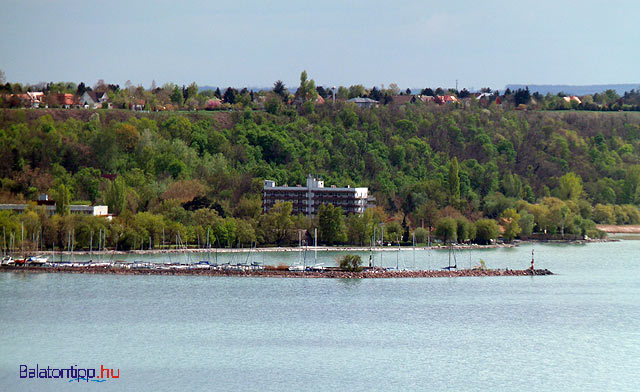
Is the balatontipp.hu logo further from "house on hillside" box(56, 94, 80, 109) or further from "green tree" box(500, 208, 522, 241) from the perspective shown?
"house on hillside" box(56, 94, 80, 109)

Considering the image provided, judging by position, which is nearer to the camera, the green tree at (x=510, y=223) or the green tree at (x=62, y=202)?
the green tree at (x=62, y=202)

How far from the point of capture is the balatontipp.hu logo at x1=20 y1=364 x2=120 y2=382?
3197cm

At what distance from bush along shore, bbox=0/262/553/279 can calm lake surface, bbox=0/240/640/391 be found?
1076 mm

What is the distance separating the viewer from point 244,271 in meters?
54.9

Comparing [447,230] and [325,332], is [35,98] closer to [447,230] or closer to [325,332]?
[447,230]

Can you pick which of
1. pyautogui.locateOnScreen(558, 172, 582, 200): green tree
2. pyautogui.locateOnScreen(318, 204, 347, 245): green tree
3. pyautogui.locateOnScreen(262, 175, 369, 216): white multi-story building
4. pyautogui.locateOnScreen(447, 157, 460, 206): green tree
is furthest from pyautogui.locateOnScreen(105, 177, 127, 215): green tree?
pyautogui.locateOnScreen(558, 172, 582, 200): green tree

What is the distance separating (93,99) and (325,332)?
73.3 metres

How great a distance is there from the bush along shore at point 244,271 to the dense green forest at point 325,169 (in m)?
7.77

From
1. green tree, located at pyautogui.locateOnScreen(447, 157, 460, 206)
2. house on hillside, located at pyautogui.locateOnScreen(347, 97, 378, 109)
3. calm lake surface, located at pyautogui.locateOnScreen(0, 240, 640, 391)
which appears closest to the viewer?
calm lake surface, located at pyautogui.locateOnScreen(0, 240, 640, 391)

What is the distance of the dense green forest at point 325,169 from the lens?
Result: 69.4 m

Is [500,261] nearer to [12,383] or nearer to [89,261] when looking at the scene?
[89,261]

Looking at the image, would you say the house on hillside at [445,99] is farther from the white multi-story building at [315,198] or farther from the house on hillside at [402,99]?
the white multi-story building at [315,198]

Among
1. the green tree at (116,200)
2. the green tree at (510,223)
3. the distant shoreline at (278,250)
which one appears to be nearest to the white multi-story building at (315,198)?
the distant shoreline at (278,250)

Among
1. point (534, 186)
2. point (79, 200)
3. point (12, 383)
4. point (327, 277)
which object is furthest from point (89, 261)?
point (534, 186)
